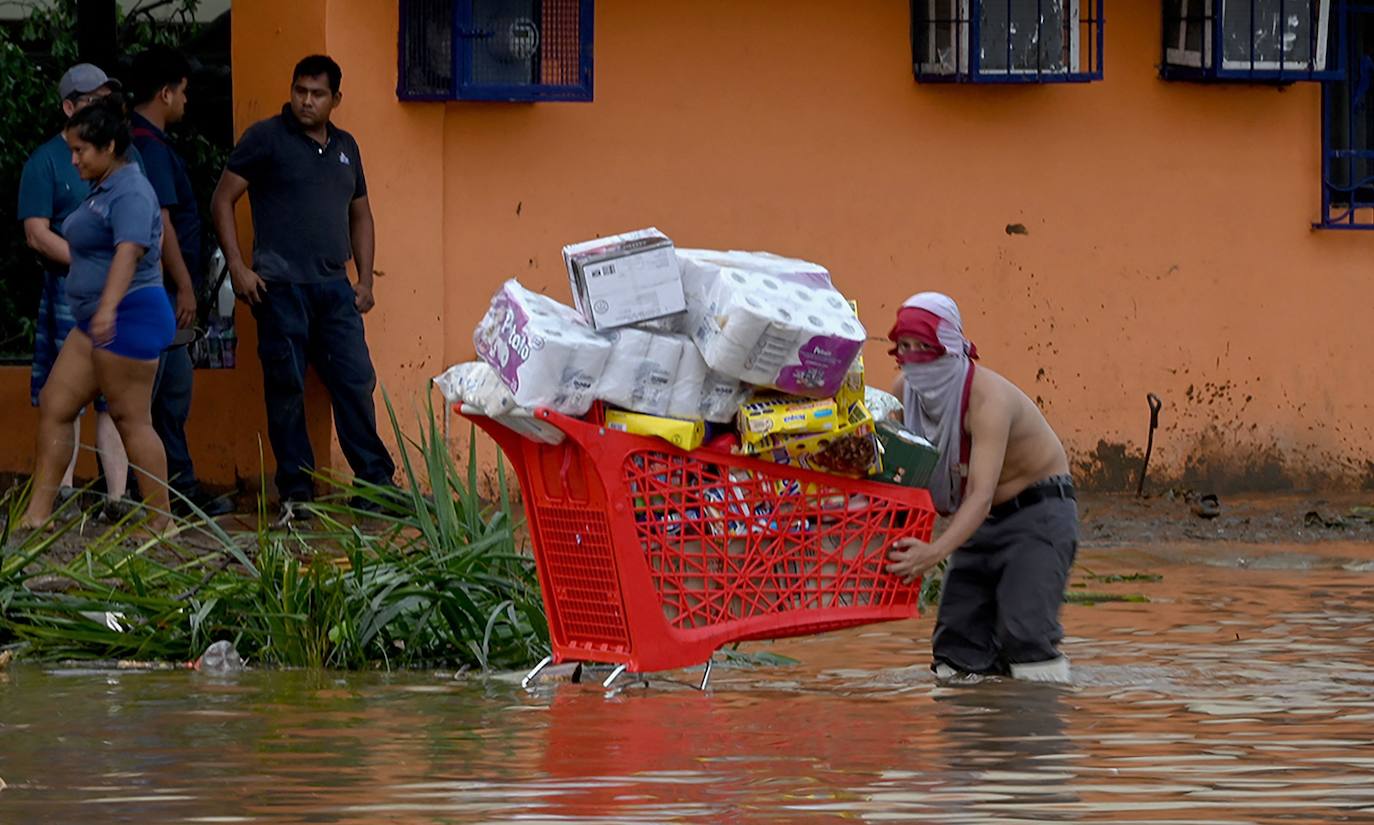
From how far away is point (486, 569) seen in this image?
7.60m

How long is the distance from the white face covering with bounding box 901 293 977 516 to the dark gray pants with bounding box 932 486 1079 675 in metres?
0.27

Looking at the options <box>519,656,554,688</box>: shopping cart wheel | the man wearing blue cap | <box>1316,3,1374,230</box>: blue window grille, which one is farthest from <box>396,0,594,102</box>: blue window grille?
<box>519,656,554,688</box>: shopping cart wheel

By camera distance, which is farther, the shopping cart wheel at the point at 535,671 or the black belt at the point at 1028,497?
the black belt at the point at 1028,497

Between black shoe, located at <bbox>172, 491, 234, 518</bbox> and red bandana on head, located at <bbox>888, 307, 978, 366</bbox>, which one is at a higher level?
red bandana on head, located at <bbox>888, 307, 978, 366</bbox>

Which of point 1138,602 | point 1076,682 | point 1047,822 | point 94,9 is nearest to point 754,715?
point 1076,682

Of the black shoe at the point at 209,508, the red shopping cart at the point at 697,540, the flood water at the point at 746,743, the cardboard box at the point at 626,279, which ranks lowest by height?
the flood water at the point at 746,743

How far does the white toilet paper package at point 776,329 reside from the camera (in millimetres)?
6105

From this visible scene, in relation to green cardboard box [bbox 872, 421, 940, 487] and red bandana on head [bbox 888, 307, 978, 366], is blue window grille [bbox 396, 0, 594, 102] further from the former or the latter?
green cardboard box [bbox 872, 421, 940, 487]

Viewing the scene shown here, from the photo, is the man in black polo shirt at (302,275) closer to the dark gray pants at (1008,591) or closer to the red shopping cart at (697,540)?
the dark gray pants at (1008,591)

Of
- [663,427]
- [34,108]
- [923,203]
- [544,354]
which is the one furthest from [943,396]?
[34,108]

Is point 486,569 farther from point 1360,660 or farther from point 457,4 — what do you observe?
point 457,4

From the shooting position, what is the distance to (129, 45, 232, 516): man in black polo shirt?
10.8 metres

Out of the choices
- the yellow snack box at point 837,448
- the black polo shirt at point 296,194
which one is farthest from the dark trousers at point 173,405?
the yellow snack box at point 837,448

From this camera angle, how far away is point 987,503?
677 centimetres
